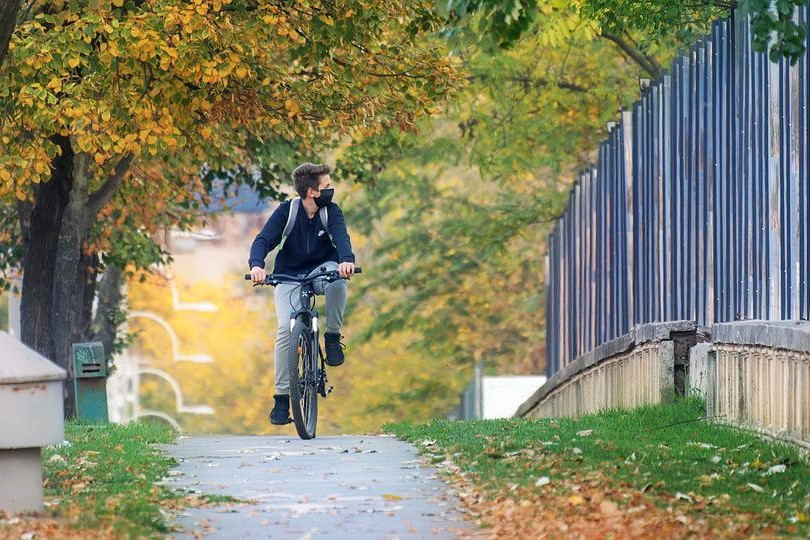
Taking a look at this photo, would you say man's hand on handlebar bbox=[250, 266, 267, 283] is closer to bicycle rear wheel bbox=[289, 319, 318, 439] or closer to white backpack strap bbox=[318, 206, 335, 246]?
bicycle rear wheel bbox=[289, 319, 318, 439]

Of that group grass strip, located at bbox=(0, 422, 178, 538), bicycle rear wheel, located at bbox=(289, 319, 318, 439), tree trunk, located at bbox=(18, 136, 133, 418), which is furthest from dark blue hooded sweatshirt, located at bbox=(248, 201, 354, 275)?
tree trunk, located at bbox=(18, 136, 133, 418)

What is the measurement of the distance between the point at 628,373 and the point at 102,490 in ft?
22.7

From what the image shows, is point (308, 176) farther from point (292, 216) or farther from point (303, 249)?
point (303, 249)

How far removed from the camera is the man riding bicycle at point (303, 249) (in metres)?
12.0

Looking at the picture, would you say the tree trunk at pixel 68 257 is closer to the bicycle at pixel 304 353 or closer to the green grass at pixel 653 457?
the bicycle at pixel 304 353

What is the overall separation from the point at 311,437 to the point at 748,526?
5.70 meters

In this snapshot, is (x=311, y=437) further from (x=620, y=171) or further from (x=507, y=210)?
(x=507, y=210)

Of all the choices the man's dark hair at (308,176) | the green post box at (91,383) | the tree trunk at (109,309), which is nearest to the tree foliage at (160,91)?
the green post box at (91,383)

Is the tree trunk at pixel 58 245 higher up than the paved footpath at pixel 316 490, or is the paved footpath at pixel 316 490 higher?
the tree trunk at pixel 58 245

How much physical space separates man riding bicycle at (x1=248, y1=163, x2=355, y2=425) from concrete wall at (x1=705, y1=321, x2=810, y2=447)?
2.71 meters

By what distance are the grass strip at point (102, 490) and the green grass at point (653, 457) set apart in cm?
177

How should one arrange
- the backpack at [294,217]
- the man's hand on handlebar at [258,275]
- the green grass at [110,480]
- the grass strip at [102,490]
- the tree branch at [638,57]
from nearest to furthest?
the grass strip at [102,490] → the green grass at [110,480] → the man's hand on handlebar at [258,275] → the backpack at [294,217] → the tree branch at [638,57]

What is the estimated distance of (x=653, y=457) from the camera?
977 centimetres

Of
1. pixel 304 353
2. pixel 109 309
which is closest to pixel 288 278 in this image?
pixel 304 353
